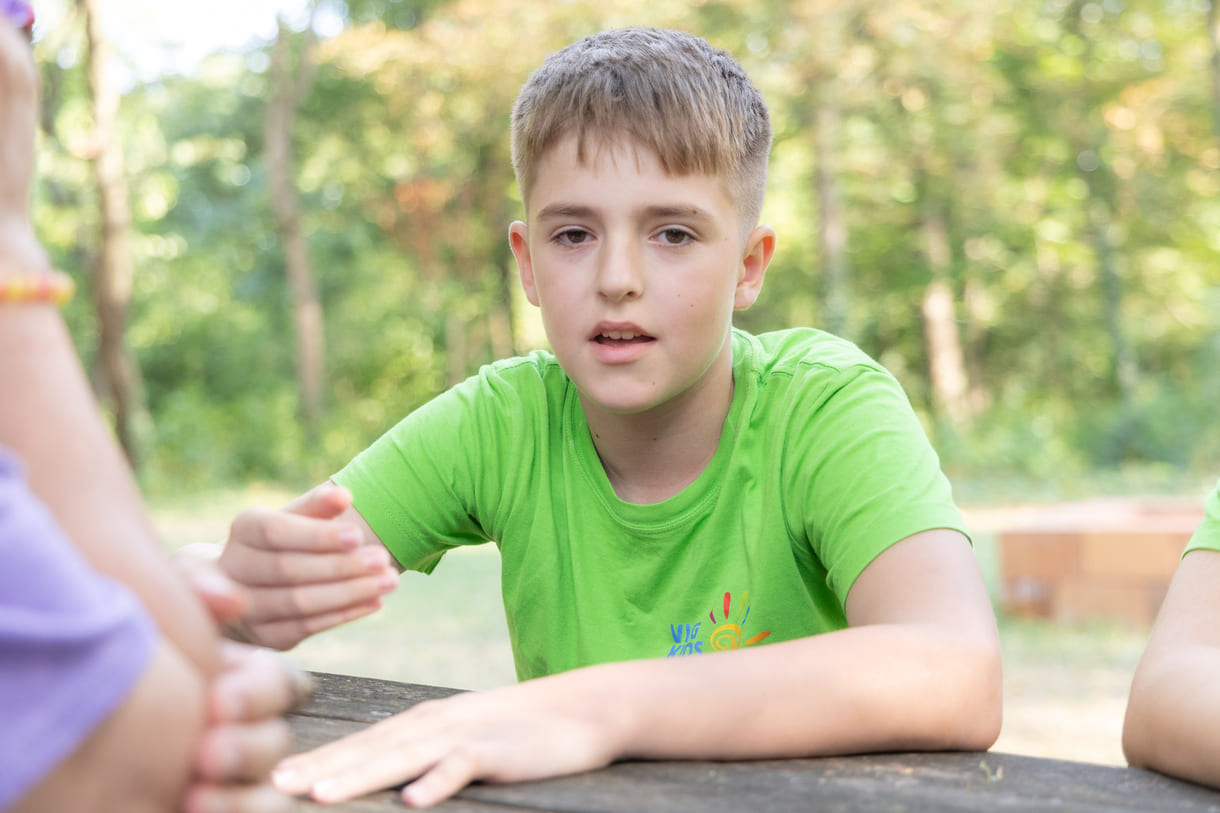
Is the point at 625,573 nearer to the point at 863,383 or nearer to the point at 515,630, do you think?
the point at 515,630

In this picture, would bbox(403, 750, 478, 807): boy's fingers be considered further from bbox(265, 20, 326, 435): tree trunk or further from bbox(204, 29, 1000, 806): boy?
bbox(265, 20, 326, 435): tree trunk

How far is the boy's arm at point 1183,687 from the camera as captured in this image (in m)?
1.13

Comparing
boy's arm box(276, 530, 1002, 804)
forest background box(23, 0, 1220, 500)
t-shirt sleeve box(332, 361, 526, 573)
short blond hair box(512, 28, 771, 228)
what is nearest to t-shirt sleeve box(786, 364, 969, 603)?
boy's arm box(276, 530, 1002, 804)

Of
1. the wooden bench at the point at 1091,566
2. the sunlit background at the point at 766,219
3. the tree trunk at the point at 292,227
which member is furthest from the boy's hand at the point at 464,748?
the tree trunk at the point at 292,227

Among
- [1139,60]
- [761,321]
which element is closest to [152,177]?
[761,321]

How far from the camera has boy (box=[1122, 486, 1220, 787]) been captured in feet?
3.73

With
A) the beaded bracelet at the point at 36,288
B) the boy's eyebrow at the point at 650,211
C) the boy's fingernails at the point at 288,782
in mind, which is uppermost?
the boy's eyebrow at the point at 650,211

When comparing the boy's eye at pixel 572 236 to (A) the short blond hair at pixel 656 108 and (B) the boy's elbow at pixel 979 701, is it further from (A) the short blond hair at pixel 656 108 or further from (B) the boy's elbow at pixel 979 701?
(B) the boy's elbow at pixel 979 701

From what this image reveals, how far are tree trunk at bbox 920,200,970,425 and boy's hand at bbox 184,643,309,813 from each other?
15.9m

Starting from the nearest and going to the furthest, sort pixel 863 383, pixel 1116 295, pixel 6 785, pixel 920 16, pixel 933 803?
pixel 6 785 → pixel 933 803 → pixel 863 383 → pixel 920 16 → pixel 1116 295

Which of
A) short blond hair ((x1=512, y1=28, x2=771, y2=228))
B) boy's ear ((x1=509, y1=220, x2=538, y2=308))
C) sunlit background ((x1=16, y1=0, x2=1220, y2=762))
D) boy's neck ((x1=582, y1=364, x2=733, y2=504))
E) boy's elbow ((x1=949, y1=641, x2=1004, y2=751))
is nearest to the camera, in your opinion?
boy's elbow ((x1=949, y1=641, x2=1004, y2=751))

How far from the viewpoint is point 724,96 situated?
188cm

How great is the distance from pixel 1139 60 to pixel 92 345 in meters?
16.9

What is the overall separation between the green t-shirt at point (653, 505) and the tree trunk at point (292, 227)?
13.3m
